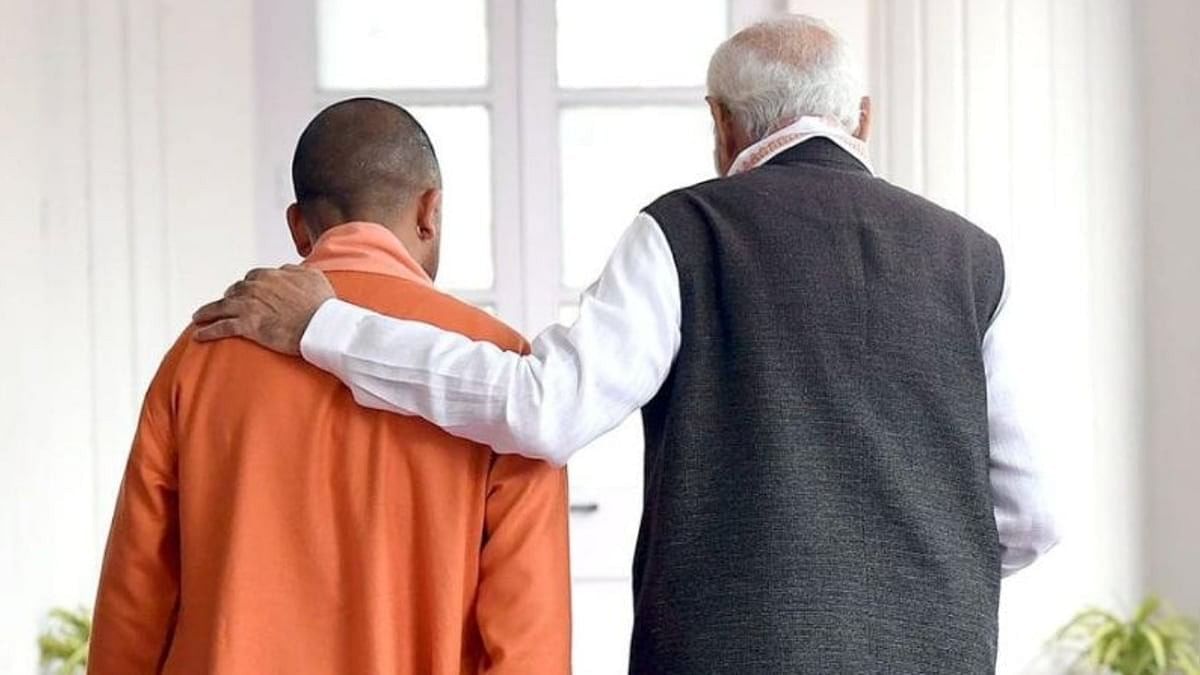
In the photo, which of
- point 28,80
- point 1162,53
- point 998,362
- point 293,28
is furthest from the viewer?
point 293,28

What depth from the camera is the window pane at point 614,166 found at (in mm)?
3826

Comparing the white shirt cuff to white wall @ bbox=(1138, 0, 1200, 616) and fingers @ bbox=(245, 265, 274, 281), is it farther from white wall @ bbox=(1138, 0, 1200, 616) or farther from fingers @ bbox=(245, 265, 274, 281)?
white wall @ bbox=(1138, 0, 1200, 616)

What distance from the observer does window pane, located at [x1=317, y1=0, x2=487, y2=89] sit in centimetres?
384

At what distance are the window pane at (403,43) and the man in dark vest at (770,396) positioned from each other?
2005mm

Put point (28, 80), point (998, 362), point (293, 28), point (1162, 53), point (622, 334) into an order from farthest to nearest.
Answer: point (293, 28)
point (1162, 53)
point (28, 80)
point (998, 362)
point (622, 334)

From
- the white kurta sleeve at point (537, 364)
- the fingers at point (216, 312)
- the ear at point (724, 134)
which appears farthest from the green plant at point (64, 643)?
the ear at point (724, 134)

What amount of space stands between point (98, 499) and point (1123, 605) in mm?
2002

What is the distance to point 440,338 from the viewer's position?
1801 millimetres

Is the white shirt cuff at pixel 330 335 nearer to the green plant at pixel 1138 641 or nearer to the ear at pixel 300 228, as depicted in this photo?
the ear at pixel 300 228

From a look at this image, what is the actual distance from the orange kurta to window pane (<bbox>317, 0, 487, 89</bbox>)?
2013 mm

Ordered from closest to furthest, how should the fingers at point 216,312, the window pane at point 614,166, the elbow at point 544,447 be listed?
1. the elbow at point 544,447
2. the fingers at point 216,312
3. the window pane at point 614,166

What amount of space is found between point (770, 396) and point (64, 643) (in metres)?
1.97

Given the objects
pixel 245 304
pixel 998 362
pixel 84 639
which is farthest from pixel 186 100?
pixel 998 362

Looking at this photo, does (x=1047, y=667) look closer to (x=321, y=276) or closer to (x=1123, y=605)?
Answer: (x=1123, y=605)
